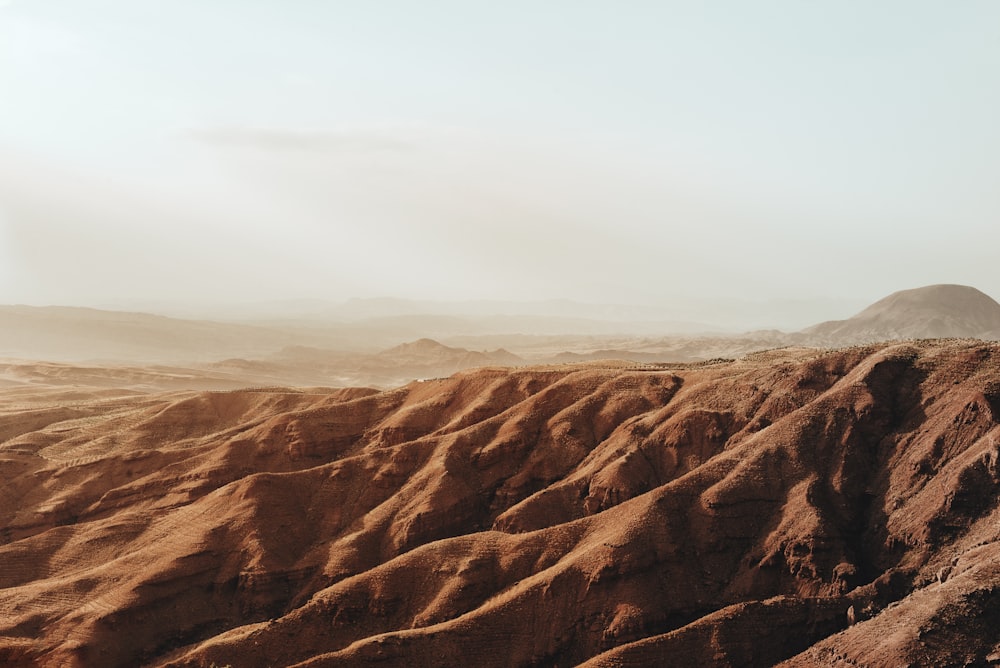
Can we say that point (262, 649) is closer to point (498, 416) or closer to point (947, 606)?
point (498, 416)

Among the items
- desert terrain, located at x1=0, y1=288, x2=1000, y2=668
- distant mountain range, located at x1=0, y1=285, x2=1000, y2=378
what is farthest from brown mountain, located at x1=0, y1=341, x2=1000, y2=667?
distant mountain range, located at x1=0, y1=285, x2=1000, y2=378

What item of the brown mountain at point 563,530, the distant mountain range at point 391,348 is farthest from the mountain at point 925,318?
the brown mountain at point 563,530

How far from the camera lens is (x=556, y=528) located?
3159 centimetres

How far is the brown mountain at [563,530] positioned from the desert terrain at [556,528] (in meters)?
0.09

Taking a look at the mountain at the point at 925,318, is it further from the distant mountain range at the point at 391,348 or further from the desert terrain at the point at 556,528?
the desert terrain at the point at 556,528

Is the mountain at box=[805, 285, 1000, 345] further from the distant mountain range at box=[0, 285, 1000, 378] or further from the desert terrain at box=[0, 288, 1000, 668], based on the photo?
the desert terrain at box=[0, 288, 1000, 668]

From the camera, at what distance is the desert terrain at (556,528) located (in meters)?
26.1

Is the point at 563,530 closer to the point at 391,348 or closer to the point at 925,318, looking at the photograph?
the point at 391,348

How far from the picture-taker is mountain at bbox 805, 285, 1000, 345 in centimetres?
13888

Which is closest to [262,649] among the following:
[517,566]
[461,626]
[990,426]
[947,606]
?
[461,626]

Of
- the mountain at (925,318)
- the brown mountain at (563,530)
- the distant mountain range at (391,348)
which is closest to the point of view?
the brown mountain at (563,530)

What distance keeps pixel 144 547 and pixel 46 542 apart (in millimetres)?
5976

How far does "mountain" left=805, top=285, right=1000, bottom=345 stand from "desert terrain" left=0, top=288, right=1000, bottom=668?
10417cm

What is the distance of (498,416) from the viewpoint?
40250 mm
